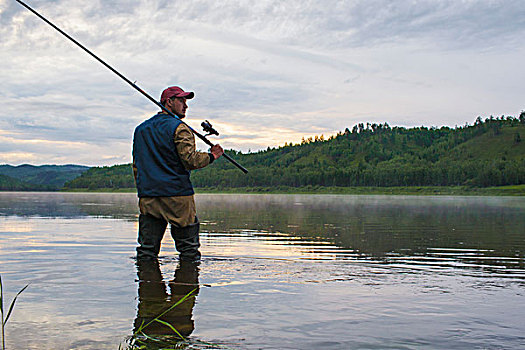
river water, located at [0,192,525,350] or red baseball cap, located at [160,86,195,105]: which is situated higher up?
red baseball cap, located at [160,86,195,105]

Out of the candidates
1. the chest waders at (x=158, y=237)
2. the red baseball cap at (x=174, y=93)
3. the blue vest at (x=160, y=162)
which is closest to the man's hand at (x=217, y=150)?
the blue vest at (x=160, y=162)

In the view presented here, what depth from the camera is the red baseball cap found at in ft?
26.7

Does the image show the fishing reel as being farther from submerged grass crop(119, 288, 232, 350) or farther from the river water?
submerged grass crop(119, 288, 232, 350)

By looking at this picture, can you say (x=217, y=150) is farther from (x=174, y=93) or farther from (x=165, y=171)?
(x=174, y=93)

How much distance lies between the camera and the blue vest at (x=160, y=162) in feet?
25.3

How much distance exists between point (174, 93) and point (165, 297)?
3.40 metres

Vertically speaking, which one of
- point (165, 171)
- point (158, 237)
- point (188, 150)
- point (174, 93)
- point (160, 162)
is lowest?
point (158, 237)

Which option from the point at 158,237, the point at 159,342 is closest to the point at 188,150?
the point at 158,237

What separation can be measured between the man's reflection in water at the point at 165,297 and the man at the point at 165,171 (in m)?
0.54

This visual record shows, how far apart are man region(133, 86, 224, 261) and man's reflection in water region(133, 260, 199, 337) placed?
21.3 inches

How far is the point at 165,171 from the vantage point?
25.5 feet

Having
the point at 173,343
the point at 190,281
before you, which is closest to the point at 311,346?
the point at 173,343

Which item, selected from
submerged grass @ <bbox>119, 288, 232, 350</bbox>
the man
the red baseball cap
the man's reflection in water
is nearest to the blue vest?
the man

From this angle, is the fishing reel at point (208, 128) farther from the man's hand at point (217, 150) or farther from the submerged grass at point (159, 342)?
the submerged grass at point (159, 342)
